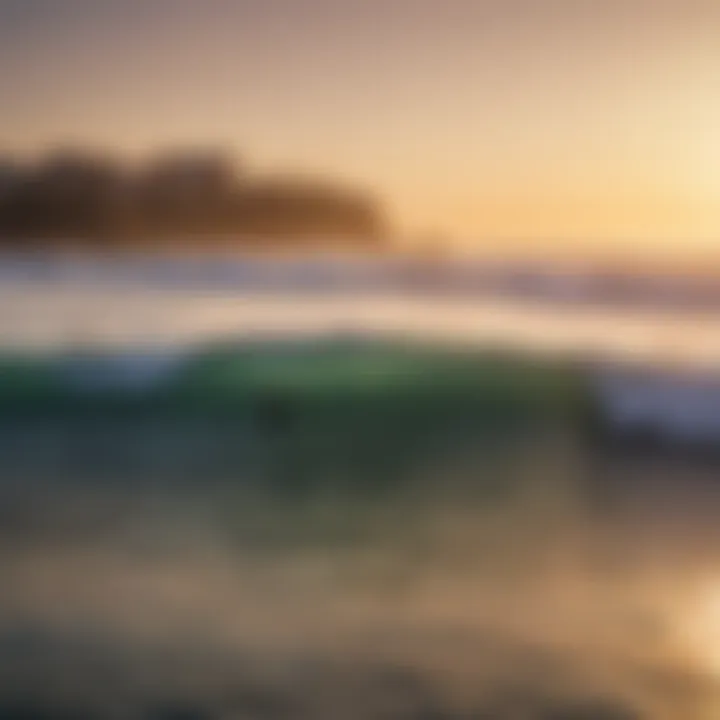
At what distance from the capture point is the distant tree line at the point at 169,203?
0.98 metres

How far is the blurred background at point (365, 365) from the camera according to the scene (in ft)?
3.07

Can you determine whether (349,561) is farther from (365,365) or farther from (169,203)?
(169,203)

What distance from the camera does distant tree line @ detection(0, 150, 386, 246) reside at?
981mm

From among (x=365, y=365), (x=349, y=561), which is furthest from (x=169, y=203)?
(x=349, y=561)

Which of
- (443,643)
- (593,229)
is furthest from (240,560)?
(593,229)

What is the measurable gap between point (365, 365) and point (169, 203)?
0.25m

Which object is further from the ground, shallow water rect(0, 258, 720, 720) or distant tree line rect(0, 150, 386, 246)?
distant tree line rect(0, 150, 386, 246)

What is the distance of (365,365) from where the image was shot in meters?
0.97

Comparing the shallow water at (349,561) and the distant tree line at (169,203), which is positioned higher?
the distant tree line at (169,203)

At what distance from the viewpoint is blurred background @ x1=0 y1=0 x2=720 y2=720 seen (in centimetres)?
94

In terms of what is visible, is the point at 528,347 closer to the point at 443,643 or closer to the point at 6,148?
the point at 443,643

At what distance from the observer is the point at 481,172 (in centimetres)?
97

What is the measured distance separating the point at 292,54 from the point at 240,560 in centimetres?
48

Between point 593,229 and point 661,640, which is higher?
point 593,229
